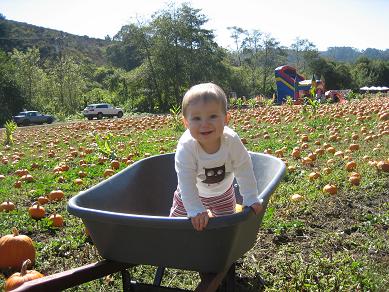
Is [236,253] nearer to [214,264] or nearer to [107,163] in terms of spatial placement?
[214,264]

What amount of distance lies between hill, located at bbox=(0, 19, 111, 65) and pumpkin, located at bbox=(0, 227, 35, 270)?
68.4 metres

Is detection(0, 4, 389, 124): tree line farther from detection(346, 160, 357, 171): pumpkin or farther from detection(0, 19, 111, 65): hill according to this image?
detection(346, 160, 357, 171): pumpkin

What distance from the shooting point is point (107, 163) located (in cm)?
737

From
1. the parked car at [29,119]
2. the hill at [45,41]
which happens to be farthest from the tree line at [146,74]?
the hill at [45,41]

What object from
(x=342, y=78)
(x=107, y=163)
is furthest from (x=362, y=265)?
(x=342, y=78)

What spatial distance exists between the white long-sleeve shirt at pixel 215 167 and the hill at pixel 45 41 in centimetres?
6936

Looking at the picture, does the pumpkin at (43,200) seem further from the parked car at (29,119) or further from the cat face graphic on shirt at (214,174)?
the parked car at (29,119)

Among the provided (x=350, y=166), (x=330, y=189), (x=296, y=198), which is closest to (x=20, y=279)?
(x=296, y=198)

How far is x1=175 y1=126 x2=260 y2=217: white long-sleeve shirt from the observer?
2.36 m

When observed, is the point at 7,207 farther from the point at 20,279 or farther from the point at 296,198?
the point at 296,198

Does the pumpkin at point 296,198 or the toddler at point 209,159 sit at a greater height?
the toddler at point 209,159

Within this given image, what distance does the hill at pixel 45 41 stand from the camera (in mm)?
81812

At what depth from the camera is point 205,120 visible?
7.65ft

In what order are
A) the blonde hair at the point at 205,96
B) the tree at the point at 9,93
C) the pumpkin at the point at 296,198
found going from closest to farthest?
the blonde hair at the point at 205,96, the pumpkin at the point at 296,198, the tree at the point at 9,93
